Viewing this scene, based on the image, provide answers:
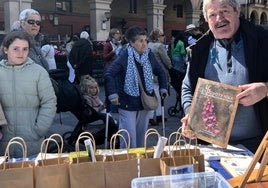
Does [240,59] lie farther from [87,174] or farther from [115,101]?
[115,101]

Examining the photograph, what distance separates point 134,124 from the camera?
200 inches

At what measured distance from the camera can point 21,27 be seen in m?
4.62

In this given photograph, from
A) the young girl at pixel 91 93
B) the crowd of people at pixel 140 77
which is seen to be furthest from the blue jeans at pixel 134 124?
the young girl at pixel 91 93

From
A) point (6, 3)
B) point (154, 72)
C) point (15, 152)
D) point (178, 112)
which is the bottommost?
point (178, 112)

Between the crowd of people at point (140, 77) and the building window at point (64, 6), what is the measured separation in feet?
61.9

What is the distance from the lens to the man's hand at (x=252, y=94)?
6.91ft

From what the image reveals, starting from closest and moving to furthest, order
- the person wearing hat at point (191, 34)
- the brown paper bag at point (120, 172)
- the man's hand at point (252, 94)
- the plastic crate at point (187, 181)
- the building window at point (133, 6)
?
the plastic crate at point (187, 181), the brown paper bag at point (120, 172), the man's hand at point (252, 94), the person wearing hat at point (191, 34), the building window at point (133, 6)

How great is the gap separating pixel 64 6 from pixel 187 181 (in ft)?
76.7

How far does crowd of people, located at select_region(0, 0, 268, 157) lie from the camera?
2.37m

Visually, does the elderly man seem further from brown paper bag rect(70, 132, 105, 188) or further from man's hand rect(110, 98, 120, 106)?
man's hand rect(110, 98, 120, 106)

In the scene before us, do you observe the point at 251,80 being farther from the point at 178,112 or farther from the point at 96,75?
the point at 96,75

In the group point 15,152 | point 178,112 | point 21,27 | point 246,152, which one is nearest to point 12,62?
point 15,152

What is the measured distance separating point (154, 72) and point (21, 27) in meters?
1.97

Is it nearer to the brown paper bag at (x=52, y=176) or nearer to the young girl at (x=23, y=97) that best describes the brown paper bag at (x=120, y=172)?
the brown paper bag at (x=52, y=176)
